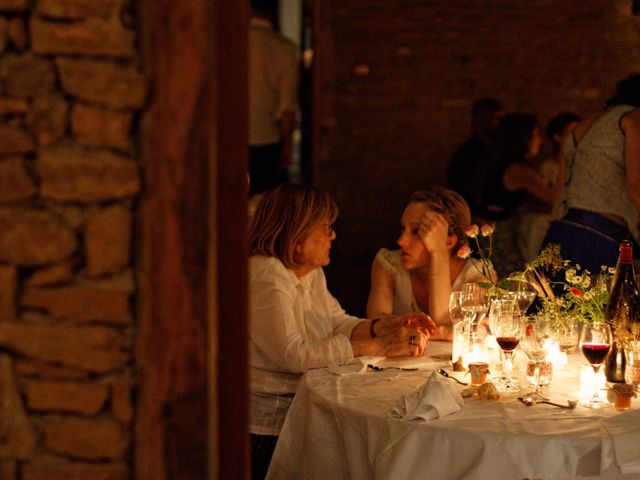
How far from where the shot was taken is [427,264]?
3.41m

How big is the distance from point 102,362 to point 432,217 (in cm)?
186

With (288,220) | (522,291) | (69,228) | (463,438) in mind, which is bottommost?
(463,438)

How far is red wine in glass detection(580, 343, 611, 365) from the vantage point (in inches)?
93.7

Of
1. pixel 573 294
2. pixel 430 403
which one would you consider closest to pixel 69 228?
pixel 430 403

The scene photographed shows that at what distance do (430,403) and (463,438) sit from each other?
0.39 feet

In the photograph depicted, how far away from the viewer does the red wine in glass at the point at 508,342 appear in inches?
98.0

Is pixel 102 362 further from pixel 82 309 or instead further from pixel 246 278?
pixel 246 278

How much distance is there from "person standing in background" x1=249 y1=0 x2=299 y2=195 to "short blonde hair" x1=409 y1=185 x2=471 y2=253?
7.30 ft

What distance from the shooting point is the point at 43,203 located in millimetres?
1697

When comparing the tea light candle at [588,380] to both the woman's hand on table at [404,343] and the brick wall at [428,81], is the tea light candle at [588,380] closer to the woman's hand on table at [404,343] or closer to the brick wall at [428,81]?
the woman's hand on table at [404,343]

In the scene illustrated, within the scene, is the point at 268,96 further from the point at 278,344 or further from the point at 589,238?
the point at 278,344

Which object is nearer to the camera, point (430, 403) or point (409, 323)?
point (430, 403)

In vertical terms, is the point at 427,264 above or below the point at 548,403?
above

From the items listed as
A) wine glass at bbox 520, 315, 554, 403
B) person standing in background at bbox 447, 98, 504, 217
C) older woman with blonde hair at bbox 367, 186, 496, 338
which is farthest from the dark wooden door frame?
person standing in background at bbox 447, 98, 504, 217
